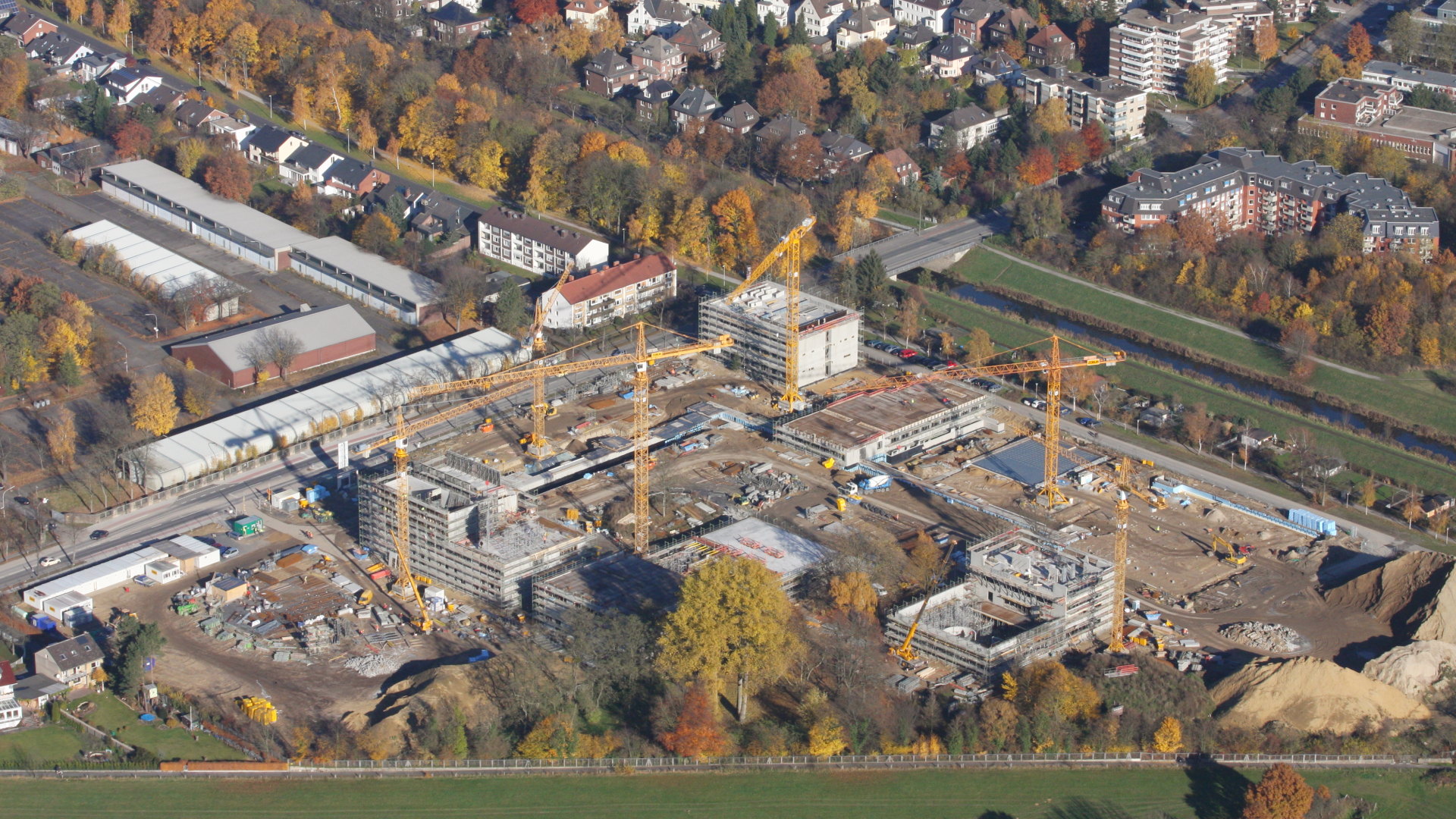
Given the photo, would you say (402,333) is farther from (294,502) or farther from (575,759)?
(575,759)

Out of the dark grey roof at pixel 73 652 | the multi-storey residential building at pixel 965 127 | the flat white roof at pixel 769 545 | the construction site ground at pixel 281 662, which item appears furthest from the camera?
the multi-storey residential building at pixel 965 127

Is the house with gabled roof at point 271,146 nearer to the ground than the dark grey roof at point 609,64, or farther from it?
nearer to the ground

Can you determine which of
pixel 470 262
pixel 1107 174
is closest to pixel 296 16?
pixel 470 262

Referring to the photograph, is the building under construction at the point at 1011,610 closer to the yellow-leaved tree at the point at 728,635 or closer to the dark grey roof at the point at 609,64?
the yellow-leaved tree at the point at 728,635

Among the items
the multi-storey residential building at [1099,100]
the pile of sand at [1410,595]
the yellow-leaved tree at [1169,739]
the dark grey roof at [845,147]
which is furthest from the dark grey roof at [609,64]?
the yellow-leaved tree at [1169,739]

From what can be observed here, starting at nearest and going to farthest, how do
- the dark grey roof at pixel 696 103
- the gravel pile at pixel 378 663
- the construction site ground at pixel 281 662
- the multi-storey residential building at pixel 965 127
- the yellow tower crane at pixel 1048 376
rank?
the construction site ground at pixel 281 662 < the gravel pile at pixel 378 663 < the yellow tower crane at pixel 1048 376 < the multi-storey residential building at pixel 965 127 < the dark grey roof at pixel 696 103

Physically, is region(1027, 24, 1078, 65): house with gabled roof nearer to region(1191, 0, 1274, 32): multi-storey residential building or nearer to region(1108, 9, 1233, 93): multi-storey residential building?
region(1108, 9, 1233, 93): multi-storey residential building
